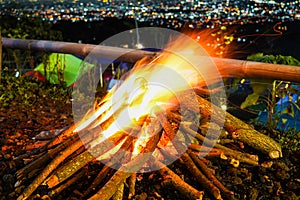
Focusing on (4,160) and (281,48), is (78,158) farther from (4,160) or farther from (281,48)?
(281,48)

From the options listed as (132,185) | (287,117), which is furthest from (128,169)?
(287,117)

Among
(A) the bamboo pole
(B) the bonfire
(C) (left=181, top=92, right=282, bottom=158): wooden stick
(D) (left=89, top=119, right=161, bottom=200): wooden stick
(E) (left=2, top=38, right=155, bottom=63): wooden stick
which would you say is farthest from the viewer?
(E) (left=2, top=38, right=155, bottom=63): wooden stick

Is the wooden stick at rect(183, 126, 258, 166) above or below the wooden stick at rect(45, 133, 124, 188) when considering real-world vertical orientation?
below

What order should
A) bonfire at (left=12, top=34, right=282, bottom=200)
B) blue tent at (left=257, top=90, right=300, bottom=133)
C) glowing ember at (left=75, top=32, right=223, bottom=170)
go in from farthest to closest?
blue tent at (left=257, top=90, right=300, bottom=133) → glowing ember at (left=75, top=32, right=223, bottom=170) → bonfire at (left=12, top=34, right=282, bottom=200)

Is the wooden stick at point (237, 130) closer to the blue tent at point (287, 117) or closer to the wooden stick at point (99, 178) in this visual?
the wooden stick at point (99, 178)

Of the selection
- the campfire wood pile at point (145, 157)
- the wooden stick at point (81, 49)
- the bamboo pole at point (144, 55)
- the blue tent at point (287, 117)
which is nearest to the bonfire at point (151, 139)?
the campfire wood pile at point (145, 157)

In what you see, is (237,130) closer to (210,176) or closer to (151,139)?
(210,176)

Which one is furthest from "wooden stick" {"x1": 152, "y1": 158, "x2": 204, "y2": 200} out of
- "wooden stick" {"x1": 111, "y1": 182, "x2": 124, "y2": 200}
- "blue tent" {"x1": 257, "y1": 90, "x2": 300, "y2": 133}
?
"blue tent" {"x1": 257, "y1": 90, "x2": 300, "y2": 133}

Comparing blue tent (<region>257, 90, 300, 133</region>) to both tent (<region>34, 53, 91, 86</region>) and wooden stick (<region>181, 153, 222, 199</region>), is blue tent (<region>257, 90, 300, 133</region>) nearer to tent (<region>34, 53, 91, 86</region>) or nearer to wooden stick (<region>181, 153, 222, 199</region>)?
wooden stick (<region>181, 153, 222, 199</region>)
